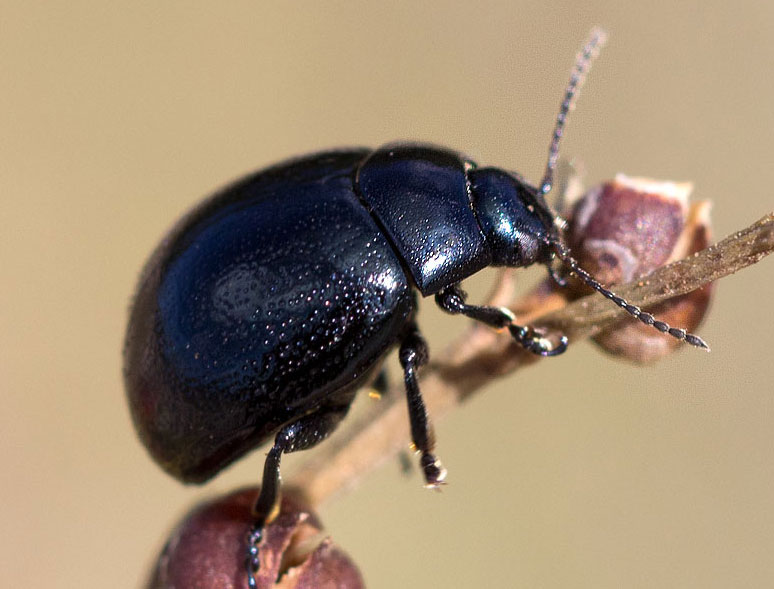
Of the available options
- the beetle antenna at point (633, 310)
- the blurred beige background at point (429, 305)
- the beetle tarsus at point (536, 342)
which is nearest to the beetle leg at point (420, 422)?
the beetle tarsus at point (536, 342)

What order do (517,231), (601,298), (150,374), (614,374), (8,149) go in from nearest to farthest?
(601,298) < (150,374) < (517,231) < (614,374) < (8,149)

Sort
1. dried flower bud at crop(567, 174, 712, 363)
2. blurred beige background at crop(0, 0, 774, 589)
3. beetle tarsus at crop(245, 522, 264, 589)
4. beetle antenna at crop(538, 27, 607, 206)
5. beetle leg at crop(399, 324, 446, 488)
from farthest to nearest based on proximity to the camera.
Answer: blurred beige background at crop(0, 0, 774, 589) → beetle antenna at crop(538, 27, 607, 206) → beetle leg at crop(399, 324, 446, 488) → dried flower bud at crop(567, 174, 712, 363) → beetle tarsus at crop(245, 522, 264, 589)

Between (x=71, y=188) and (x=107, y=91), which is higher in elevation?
(x=107, y=91)

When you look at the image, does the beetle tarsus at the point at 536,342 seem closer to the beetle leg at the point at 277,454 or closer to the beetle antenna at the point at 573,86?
the beetle leg at the point at 277,454

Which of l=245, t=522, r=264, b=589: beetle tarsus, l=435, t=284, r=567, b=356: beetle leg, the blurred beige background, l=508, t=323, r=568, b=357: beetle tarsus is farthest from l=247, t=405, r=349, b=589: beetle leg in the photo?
the blurred beige background

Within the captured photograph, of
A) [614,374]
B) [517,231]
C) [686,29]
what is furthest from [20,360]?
[686,29]

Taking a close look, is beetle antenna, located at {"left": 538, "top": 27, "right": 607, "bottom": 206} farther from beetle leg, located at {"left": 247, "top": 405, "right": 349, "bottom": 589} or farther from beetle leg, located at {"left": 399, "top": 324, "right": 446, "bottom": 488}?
beetle leg, located at {"left": 247, "top": 405, "right": 349, "bottom": 589}

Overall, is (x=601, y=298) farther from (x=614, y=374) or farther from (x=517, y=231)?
(x=614, y=374)
